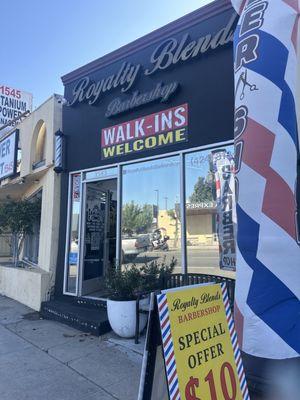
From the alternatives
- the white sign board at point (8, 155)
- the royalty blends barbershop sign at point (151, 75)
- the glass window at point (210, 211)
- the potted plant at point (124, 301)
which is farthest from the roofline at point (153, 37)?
the potted plant at point (124, 301)

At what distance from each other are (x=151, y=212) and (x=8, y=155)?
5721 millimetres

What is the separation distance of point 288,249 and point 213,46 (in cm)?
371

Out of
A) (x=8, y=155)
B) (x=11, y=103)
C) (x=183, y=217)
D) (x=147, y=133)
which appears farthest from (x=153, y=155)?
(x=11, y=103)

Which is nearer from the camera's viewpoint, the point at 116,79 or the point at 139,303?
the point at 139,303

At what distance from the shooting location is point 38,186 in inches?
383

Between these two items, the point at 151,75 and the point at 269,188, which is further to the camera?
the point at 151,75

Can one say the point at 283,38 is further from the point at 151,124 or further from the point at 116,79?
the point at 116,79

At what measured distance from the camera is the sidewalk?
156 inches

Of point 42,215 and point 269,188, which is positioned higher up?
point 42,215

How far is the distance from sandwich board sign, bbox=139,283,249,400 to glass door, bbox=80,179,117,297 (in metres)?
4.87

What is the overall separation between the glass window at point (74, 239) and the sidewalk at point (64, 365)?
118 centimetres

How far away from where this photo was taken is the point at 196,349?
8.79ft

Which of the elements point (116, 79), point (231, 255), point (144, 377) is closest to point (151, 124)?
point (116, 79)

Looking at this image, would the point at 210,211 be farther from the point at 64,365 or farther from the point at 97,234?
the point at 97,234
